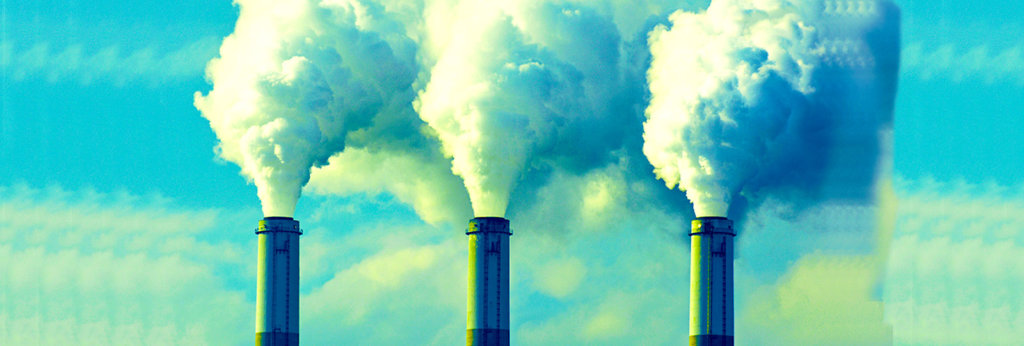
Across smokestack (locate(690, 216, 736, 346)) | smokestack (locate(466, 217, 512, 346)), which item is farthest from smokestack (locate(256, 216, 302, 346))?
smokestack (locate(690, 216, 736, 346))

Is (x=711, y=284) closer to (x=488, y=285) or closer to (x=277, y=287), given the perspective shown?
(x=488, y=285)

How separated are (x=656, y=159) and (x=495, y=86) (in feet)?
31.9

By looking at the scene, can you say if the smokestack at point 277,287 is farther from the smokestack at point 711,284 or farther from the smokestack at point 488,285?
the smokestack at point 711,284

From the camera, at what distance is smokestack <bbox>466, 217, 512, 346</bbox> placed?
431ft

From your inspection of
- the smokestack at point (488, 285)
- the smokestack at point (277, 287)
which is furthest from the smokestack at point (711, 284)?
the smokestack at point (277, 287)

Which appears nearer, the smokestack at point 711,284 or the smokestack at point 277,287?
the smokestack at point 711,284

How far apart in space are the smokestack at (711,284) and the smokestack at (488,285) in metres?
10.8

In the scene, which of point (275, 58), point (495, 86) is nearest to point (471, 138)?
point (495, 86)

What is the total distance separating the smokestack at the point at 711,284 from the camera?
415 ft

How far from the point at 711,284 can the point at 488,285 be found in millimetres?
12702

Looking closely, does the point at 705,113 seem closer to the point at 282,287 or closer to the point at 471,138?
the point at 471,138

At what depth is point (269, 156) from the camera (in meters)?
135

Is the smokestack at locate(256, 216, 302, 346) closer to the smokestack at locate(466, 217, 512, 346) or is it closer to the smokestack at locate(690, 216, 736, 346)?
the smokestack at locate(466, 217, 512, 346)

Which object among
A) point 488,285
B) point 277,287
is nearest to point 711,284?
point 488,285
